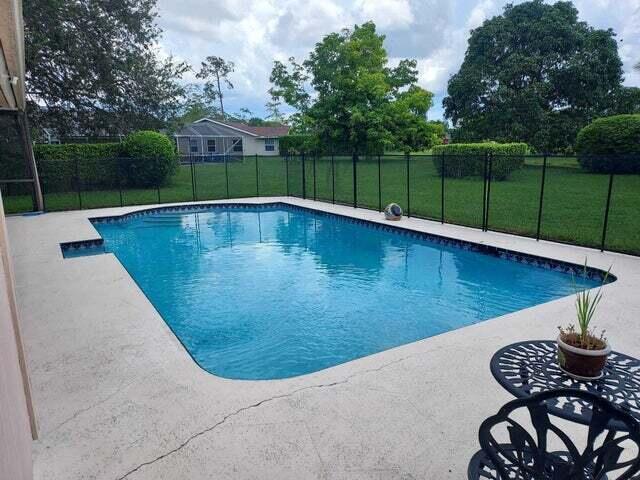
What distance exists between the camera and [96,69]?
14516 millimetres

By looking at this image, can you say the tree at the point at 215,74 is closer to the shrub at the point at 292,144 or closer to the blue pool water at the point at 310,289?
the shrub at the point at 292,144

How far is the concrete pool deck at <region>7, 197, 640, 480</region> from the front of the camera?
2162 mm

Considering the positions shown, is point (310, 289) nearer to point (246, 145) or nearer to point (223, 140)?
point (223, 140)

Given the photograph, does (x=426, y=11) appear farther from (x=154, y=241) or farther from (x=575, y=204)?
(x=154, y=241)

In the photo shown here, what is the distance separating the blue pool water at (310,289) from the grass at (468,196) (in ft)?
6.17

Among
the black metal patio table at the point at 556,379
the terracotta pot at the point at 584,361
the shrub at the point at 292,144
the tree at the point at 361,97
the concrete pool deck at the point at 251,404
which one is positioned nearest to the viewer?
the black metal patio table at the point at 556,379

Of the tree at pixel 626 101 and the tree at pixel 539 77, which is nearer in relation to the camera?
the tree at pixel 626 101

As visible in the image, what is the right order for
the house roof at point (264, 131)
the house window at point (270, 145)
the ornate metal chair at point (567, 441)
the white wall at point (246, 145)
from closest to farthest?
1. the ornate metal chair at point (567, 441)
2. the white wall at point (246, 145)
3. the house window at point (270, 145)
4. the house roof at point (264, 131)

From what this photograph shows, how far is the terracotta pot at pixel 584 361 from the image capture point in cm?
191

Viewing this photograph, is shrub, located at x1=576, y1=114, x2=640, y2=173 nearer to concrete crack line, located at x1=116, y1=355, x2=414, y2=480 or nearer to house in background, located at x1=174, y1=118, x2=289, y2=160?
concrete crack line, located at x1=116, y1=355, x2=414, y2=480

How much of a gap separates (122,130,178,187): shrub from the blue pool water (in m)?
5.95

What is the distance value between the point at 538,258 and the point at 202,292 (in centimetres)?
482

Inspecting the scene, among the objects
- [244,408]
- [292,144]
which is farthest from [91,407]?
[292,144]

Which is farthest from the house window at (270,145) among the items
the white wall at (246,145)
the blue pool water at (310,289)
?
the blue pool water at (310,289)
